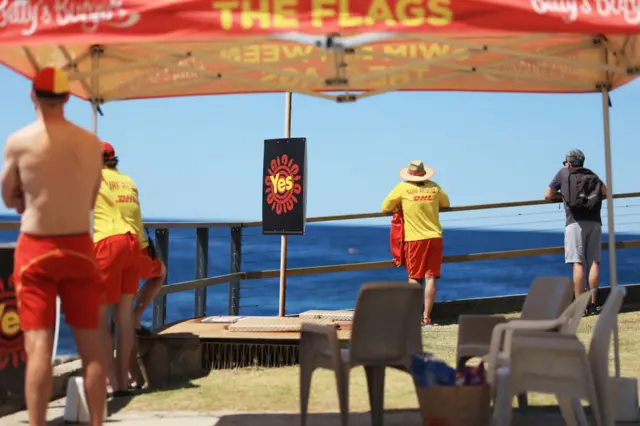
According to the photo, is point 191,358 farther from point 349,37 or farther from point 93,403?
point 349,37

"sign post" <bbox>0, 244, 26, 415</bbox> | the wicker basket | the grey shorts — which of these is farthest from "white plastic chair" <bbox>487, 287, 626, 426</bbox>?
the grey shorts

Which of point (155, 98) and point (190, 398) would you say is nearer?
point (190, 398)

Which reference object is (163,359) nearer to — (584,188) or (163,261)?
(163,261)

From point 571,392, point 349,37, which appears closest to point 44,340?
point 349,37

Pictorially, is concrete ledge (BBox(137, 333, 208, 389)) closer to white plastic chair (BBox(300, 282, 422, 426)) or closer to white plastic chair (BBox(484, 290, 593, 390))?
white plastic chair (BBox(300, 282, 422, 426))

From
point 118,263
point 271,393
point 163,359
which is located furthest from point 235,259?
point 118,263

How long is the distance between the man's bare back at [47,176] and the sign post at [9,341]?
4.77 feet

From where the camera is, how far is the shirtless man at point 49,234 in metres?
4.12

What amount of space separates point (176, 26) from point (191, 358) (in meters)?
3.11

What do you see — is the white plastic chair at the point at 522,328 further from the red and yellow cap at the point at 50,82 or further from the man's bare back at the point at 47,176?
the red and yellow cap at the point at 50,82

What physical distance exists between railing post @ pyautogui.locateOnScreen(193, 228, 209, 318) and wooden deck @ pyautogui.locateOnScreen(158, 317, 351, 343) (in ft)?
2.91

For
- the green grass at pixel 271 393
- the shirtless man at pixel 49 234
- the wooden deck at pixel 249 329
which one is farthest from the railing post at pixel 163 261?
the shirtless man at pixel 49 234

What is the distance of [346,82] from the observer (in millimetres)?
5336

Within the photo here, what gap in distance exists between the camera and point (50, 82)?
4.25 metres
